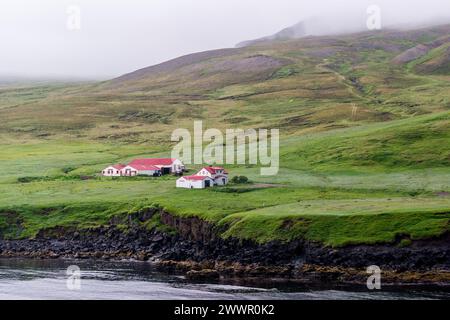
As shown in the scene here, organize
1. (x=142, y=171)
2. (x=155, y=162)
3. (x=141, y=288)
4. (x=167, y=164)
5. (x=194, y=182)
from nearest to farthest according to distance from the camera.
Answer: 1. (x=141, y=288)
2. (x=194, y=182)
3. (x=142, y=171)
4. (x=167, y=164)
5. (x=155, y=162)

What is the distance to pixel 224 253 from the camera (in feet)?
332

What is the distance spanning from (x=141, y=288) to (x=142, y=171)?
7070 centimetres

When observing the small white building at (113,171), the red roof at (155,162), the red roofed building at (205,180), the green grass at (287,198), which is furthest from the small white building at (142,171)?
the red roofed building at (205,180)

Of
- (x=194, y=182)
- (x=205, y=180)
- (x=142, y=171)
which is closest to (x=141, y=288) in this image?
(x=194, y=182)

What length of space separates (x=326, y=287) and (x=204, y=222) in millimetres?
27631

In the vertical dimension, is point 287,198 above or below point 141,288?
above

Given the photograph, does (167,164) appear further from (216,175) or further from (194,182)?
(194,182)

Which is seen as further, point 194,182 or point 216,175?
point 216,175

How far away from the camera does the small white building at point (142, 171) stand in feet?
506

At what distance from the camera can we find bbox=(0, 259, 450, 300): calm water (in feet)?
261

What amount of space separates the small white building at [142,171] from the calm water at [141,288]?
54.3 m

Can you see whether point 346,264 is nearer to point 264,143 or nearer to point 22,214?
point 22,214

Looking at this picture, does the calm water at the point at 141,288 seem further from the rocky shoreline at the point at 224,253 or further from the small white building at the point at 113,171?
the small white building at the point at 113,171
